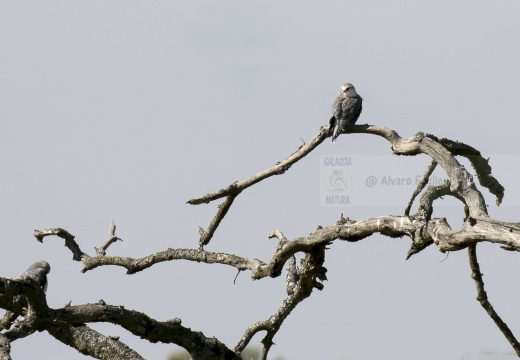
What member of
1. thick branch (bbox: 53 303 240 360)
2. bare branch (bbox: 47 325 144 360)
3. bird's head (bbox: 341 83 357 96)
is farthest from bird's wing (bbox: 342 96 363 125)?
bare branch (bbox: 47 325 144 360)

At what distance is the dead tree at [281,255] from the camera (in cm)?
567

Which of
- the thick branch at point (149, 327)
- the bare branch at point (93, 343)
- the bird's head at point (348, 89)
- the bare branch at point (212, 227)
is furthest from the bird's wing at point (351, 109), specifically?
the bare branch at point (93, 343)

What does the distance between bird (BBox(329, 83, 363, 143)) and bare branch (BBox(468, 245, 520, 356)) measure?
1535 mm

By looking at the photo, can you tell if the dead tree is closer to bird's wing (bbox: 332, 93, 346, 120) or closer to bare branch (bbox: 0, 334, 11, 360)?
bare branch (bbox: 0, 334, 11, 360)

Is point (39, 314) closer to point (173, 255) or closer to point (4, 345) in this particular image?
point (4, 345)

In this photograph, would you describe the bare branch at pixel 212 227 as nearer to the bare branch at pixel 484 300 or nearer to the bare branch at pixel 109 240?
the bare branch at pixel 109 240

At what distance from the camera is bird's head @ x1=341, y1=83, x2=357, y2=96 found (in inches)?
437

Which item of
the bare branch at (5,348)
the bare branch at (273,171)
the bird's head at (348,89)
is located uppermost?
the bird's head at (348,89)

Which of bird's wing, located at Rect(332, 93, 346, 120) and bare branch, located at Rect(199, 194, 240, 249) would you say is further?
bird's wing, located at Rect(332, 93, 346, 120)

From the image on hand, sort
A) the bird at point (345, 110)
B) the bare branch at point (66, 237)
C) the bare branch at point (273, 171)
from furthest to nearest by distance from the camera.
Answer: the bare branch at point (66, 237) → the bird at point (345, 110) → the bare branch at point (273, 171)

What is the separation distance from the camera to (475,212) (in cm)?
561

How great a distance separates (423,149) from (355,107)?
3.41 m

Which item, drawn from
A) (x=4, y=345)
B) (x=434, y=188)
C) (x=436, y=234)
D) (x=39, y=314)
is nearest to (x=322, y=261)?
(x=434, y=188)

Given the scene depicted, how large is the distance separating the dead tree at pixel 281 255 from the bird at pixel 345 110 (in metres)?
0.19
